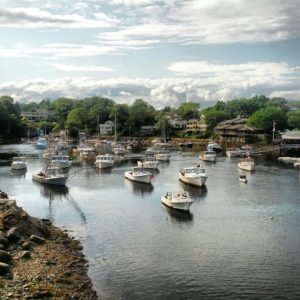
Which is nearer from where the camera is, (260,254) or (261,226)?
(260,254)

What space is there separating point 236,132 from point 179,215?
12936 cm

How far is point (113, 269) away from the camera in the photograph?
3584cm

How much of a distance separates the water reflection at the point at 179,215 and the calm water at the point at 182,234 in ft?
0.73

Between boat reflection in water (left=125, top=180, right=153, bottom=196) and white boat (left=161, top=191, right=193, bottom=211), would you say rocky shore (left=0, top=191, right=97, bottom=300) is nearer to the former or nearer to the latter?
white boat (left=161, top=191, right=193, bottom=211)

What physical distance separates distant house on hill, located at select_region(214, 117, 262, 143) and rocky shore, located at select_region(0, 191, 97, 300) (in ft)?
442

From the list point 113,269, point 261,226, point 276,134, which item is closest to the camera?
point 113,269

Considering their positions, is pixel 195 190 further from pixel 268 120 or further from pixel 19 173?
pixel 268 120

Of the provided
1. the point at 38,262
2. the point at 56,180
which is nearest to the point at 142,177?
the point at 56,180

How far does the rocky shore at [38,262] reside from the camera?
29.9 meters

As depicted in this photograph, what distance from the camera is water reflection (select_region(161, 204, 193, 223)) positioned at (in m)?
51.4

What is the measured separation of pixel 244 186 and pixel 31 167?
47963 millimetres

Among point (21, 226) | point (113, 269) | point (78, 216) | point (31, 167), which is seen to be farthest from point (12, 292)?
point (31, 167)

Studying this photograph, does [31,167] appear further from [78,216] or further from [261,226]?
[261,226]

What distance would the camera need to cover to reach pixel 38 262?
35.1 meters
